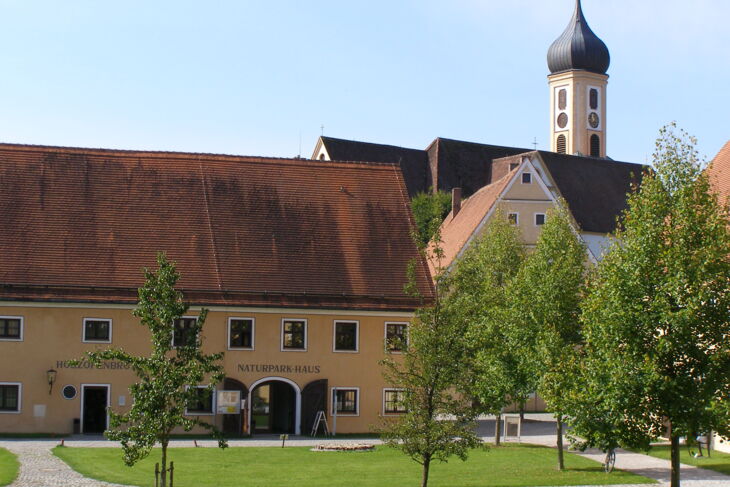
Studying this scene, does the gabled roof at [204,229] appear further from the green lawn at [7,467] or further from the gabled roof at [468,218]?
the gabled roof at [468,218]

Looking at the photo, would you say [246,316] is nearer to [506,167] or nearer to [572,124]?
[506,167]

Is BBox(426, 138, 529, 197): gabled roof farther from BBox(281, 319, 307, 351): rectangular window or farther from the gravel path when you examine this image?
the gravel path

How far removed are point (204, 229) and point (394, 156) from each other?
40634 millimetres

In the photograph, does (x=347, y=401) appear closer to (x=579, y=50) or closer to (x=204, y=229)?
(x=204, y=229)

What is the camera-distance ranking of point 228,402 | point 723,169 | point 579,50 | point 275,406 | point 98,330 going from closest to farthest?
1. point 723,169
2. point 98,330
3. point 228,402
4. point 275,406
5. point 579,50

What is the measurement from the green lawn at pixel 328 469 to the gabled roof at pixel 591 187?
146 feet

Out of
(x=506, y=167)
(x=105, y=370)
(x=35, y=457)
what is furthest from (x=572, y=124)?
(x=35, y=457)

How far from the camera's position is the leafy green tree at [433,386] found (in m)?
24.4

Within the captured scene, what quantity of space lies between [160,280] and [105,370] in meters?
17.0

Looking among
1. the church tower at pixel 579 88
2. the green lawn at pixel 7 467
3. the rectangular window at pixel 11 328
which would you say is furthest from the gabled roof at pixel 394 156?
the green lawn at pixel 7 467

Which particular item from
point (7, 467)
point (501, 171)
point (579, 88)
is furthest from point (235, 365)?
point (579, 88)

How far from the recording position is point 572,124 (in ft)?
337

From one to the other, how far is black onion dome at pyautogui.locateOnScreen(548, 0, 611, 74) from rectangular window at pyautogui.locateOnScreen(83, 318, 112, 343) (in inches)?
2804

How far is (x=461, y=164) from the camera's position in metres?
82.9
